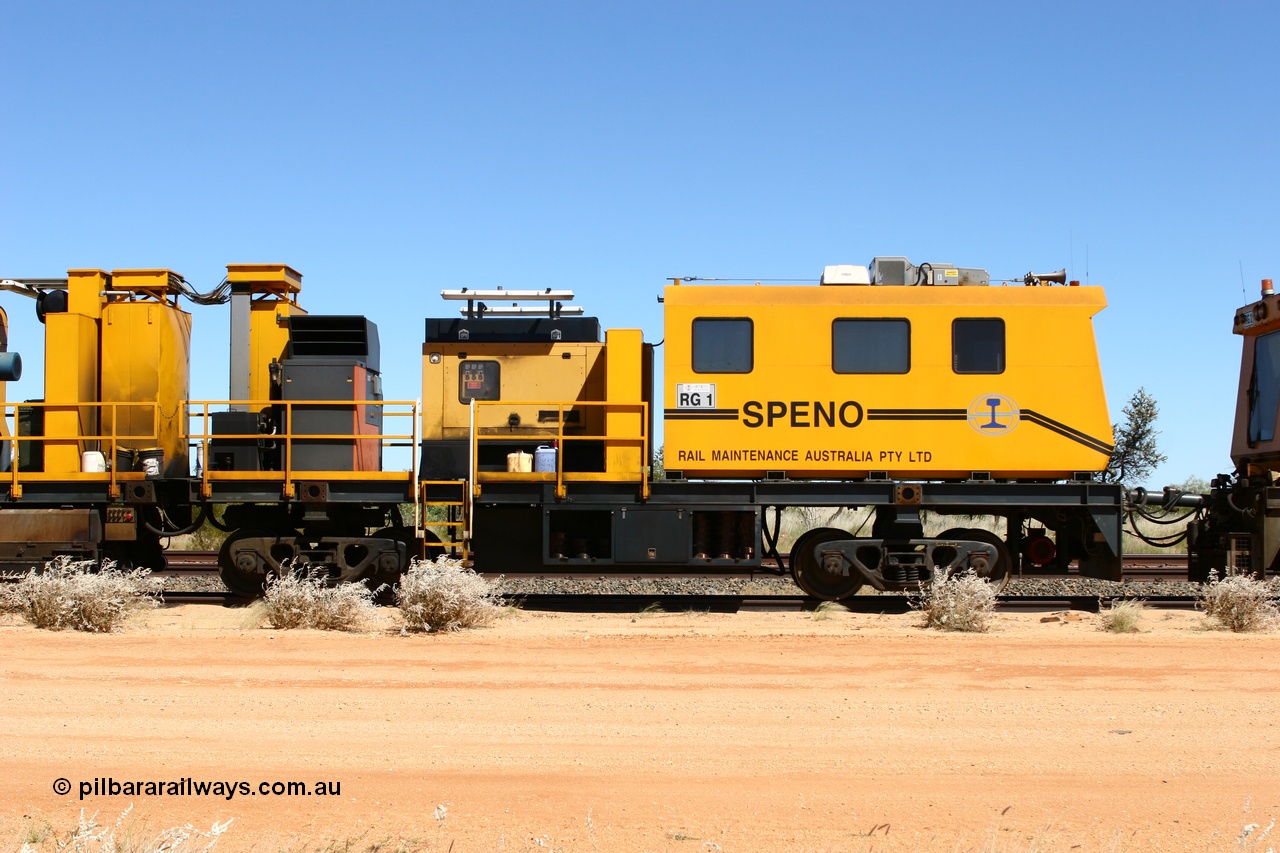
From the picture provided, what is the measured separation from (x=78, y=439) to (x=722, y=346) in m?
7.91

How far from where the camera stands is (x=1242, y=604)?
11961mm

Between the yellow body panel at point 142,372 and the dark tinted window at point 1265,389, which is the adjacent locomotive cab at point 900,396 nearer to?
the dark tinted window at point 1265,389

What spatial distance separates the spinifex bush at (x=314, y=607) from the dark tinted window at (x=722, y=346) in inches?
183

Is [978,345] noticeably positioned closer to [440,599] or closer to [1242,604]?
[1242,604]

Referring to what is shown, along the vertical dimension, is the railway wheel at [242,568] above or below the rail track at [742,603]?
above

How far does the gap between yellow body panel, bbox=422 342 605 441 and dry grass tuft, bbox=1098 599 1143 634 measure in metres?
6.26

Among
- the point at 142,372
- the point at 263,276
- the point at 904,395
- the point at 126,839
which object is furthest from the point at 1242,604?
the point at 142,372

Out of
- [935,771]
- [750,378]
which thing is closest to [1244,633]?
[750,378]

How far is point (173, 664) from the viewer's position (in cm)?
957

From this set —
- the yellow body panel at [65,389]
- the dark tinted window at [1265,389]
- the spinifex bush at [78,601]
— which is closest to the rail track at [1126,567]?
the yellow body panel at [65,389]

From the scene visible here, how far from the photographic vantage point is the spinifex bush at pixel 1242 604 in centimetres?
1195

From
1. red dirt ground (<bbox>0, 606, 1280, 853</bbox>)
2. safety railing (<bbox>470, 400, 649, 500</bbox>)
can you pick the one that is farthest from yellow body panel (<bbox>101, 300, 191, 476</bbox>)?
safety railing (<bbox>470, 400, 649, 500</bbox>)

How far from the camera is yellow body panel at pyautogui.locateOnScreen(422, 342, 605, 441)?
13719mm

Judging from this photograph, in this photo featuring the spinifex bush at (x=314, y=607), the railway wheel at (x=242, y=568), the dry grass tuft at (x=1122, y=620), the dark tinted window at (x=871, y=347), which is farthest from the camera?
the railway wheel at (x=242, y=568)
